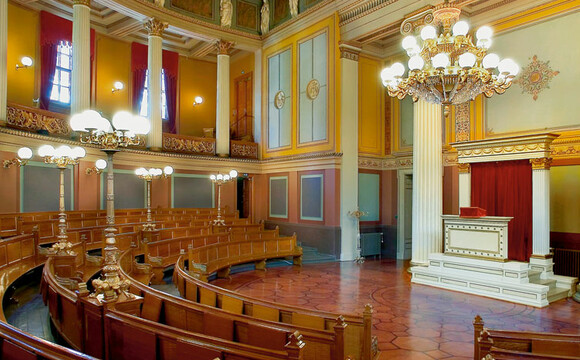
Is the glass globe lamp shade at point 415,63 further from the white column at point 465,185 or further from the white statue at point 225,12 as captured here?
the white statue at point 225,12

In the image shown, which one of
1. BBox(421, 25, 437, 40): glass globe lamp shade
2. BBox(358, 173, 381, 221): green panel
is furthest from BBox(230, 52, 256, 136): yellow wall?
BBox(421, 25, 437, 40): glass globe lamp shade

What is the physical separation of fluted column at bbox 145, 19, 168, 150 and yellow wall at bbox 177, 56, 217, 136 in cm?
399

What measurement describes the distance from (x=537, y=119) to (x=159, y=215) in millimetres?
10443

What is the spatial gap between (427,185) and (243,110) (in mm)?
9935

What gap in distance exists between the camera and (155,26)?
13711 mm

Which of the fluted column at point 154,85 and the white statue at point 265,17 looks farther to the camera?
the white statue at point 265,17

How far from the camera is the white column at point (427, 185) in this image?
9.27 m

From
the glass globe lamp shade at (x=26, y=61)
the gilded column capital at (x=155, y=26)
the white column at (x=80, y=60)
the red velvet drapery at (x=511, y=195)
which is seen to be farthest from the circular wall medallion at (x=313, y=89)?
the glass globe lamp shade at (x=26, y=61)

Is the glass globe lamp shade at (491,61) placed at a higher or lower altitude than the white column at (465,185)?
higher

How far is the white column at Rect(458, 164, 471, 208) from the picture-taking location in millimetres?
9188

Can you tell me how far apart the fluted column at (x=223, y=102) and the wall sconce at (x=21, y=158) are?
6781mm

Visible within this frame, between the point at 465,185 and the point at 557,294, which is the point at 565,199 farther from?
the point at 557,294

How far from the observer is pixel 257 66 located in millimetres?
15781

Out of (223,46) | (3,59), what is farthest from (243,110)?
(3,59)
